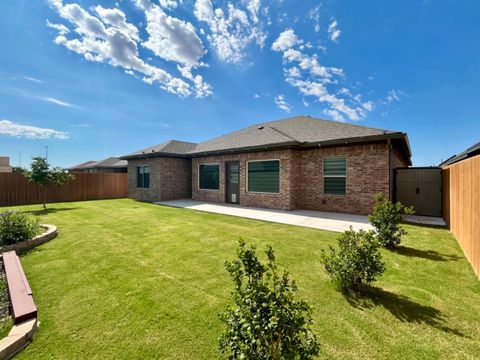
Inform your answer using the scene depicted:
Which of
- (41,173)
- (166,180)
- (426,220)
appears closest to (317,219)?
(426,220)

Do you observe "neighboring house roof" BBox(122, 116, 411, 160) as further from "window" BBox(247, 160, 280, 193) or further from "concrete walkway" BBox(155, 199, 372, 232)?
"concrete walkway" BBox(155, 199, 372, 232)

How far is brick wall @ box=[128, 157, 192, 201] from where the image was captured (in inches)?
552

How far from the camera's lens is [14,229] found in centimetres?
498

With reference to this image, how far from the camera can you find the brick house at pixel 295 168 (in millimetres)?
8398

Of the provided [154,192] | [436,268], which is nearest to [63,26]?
[154,192]

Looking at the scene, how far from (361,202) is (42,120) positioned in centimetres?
2142

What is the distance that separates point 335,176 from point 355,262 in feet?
22.8

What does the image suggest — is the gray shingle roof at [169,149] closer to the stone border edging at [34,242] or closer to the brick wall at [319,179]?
the brick wall at [319,179]

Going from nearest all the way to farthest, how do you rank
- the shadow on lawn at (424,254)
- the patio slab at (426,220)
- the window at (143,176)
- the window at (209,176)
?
the shadow on lawn at (424,254) < the patio slab at (426,220) < the window at (209,176) < the window at (143,176)

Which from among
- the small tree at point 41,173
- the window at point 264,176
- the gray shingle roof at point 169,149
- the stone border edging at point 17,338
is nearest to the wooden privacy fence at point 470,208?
the window at point 264,176

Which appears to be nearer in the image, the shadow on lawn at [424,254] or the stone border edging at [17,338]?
the stone border edging at [17,338]

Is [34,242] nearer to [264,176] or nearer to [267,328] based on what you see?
[267,328]

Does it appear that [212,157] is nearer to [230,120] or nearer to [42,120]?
[230,120]

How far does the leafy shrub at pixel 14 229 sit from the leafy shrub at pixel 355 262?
22.9ft
